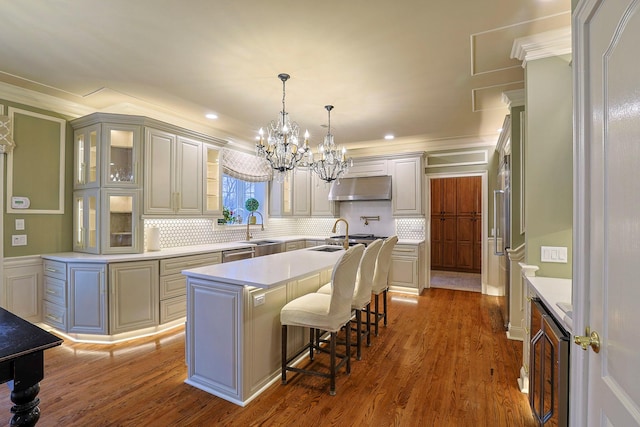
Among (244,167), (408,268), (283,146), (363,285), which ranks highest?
(244,167)

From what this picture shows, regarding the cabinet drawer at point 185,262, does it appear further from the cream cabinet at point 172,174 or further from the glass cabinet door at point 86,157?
the glass cabinet door at point 86,157

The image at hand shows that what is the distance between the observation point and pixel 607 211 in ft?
3.21

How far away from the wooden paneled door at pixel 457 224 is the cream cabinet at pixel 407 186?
2.34 metres

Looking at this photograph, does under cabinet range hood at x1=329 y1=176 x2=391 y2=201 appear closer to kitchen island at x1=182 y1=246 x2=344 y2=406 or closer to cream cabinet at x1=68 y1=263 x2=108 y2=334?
kitchen island at x1=182 y1=246 x2=344 y2=406

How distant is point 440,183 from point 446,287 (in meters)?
2.95

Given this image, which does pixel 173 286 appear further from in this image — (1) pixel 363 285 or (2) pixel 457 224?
(2) pixel 457 224

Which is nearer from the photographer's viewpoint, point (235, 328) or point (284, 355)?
point (235, 328)

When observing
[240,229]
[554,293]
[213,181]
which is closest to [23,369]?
[554,293]

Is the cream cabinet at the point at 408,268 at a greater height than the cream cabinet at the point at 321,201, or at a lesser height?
lesser

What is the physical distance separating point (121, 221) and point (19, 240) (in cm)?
98

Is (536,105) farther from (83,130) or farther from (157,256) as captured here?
(83,130)

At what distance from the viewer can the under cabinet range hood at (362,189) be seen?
5672 millimetres

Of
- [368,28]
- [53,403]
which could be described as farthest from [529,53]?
[53,403]

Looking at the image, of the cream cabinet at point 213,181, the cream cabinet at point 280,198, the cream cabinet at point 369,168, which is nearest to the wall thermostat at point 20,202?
the cream cabinet at point 213,181
